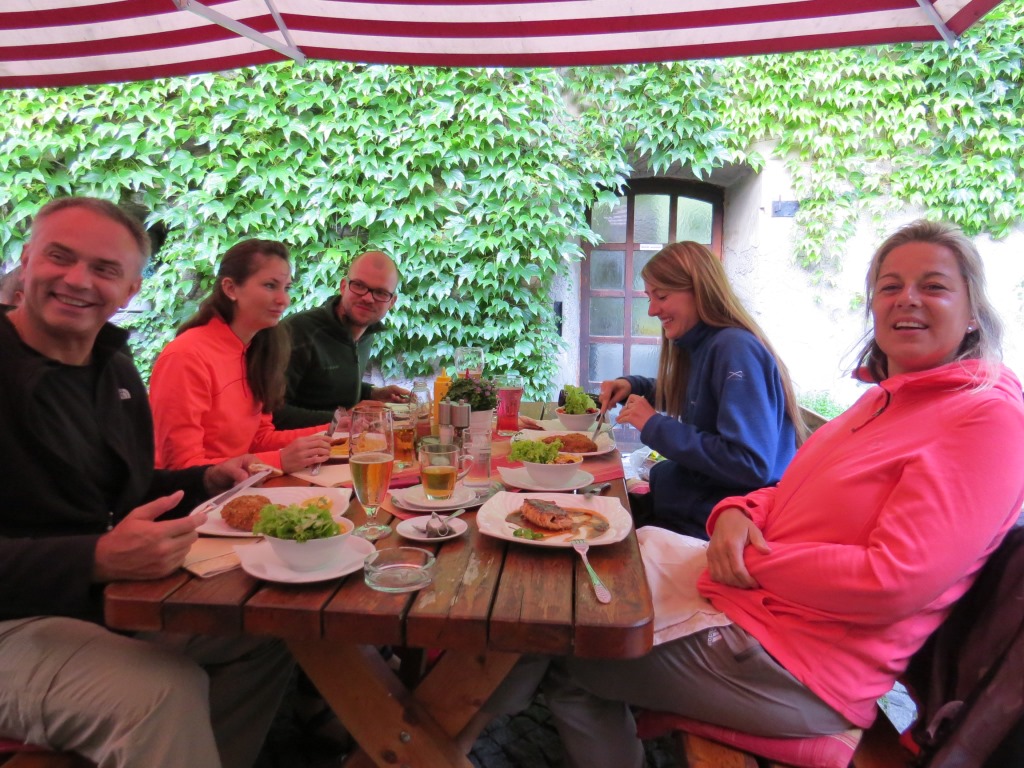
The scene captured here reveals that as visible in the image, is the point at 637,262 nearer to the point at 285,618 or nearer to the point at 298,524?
the point at 298,524

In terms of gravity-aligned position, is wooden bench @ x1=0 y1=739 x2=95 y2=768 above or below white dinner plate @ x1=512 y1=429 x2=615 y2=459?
below

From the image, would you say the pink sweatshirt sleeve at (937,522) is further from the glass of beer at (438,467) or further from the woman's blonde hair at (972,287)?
the glass of beer at (438,467)

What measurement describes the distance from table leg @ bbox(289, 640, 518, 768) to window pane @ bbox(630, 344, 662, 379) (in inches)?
186

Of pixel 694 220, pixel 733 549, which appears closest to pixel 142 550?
pixel 733 549

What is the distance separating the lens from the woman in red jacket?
6.97 ft

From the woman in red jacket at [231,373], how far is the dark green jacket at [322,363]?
582 millimetres

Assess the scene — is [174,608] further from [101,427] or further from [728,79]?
[728,79]

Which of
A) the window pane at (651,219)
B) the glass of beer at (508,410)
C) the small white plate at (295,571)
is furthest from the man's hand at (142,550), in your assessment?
the window pane at (651,219)

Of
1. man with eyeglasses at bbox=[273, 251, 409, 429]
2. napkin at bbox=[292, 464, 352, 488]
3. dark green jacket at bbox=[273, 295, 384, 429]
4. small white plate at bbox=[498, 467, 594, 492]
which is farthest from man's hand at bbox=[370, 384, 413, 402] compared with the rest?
small white plate at bbox=[498, 467, 594, 492]

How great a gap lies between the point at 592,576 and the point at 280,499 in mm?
799

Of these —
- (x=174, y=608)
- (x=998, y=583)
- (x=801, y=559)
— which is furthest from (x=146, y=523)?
(x=998, y=583)

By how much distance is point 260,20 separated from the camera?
103 inches

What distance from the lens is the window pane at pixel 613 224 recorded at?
5.90m

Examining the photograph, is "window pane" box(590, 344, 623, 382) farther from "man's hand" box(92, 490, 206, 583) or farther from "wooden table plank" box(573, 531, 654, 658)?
"man's hand" box(92, 490, 206, 583)
